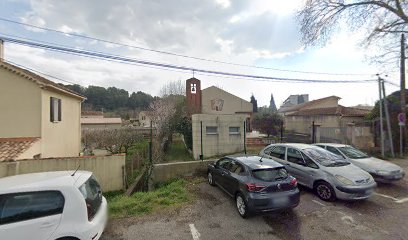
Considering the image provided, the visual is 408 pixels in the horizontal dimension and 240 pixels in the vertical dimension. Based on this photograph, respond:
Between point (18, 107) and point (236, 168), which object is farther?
point (18, 107)

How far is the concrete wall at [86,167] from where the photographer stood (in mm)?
7477

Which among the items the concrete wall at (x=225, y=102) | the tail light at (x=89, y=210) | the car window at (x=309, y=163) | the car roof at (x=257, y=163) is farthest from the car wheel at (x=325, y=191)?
the concrete wall at (x=225, y=102)

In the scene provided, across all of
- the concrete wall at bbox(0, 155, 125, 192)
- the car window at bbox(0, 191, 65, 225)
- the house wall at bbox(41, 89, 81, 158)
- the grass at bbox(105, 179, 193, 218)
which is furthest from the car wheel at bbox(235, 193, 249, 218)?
the house wall at bbox(41, 89, 81, 158)

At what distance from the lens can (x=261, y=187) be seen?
5.35 metres

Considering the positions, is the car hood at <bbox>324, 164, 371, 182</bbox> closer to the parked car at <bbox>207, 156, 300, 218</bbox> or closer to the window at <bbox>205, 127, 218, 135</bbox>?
the parked car at <bbox>207, 156, 300, 218</bbox>

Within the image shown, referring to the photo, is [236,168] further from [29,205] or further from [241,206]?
[29,205]

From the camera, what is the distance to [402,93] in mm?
14070

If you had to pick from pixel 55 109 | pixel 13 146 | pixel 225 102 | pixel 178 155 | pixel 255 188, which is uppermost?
pixel 225 102

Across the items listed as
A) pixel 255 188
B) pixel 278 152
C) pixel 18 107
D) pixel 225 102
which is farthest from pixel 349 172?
pixel 225 102

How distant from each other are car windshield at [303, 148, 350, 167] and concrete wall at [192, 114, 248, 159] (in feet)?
21.8

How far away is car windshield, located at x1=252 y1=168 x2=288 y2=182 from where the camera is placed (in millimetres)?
5582

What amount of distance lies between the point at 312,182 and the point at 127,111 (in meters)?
70.8

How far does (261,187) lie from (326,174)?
2.58 m

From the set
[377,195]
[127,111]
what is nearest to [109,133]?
[377,195]
